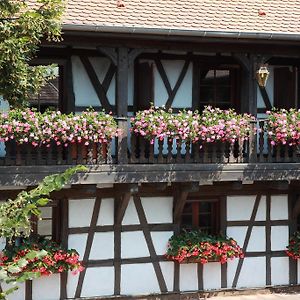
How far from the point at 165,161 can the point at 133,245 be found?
6.35 ft

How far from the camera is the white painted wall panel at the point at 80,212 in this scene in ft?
39.2

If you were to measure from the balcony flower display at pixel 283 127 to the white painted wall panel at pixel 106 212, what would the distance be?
327cm

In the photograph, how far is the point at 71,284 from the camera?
1192 centimetres

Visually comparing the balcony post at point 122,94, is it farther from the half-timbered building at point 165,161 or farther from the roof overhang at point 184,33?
the roof overhang at point 184,33

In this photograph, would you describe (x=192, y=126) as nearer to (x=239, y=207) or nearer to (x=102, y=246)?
(x=239, y=207)

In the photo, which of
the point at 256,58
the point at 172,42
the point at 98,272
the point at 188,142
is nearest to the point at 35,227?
the point at 98,272

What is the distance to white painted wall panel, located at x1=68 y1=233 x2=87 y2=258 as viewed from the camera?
11938 millimetres

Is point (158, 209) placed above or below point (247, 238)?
above

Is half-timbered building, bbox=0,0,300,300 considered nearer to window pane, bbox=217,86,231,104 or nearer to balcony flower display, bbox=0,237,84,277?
window pane, bbox=217,86,231,104

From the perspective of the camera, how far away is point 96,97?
1195 cm

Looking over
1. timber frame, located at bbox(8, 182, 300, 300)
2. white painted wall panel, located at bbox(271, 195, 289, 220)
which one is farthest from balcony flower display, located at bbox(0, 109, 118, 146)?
white painted wall panel, located at bbox(271, 195, 289, 220)

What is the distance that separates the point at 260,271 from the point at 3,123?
6239 mm

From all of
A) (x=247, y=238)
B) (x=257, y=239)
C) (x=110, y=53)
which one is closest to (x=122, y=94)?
(x=110, y=53)

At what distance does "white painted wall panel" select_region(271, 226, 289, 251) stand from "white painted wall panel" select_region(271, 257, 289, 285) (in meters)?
0.24
